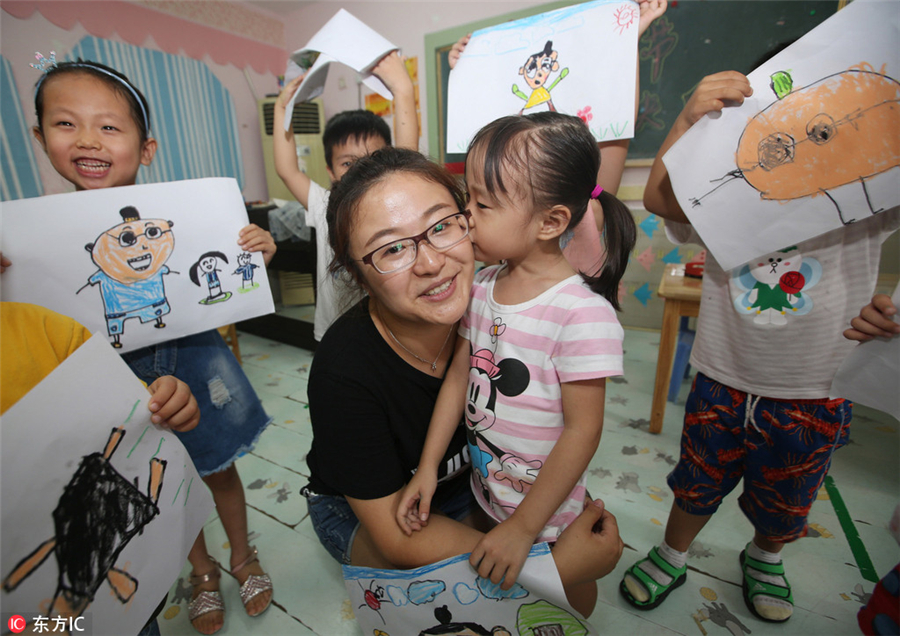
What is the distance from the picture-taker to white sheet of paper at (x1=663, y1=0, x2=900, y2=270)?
2.19 ft

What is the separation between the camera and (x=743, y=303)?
0.91 metres

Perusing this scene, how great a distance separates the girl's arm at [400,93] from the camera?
1256mm

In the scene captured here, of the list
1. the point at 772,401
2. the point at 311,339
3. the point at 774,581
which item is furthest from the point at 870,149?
the point at 311,339

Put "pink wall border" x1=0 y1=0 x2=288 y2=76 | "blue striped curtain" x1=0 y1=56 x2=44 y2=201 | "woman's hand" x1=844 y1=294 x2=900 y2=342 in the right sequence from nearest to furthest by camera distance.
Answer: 1. "woman's hand" x1=844 y1=294 x2=900 y2=342
2. "blue striped curtain" x1=0 y1=56 x2=44 y2=201
3. "pink wall border" x1=0 y1=0 x2=288 y2=76

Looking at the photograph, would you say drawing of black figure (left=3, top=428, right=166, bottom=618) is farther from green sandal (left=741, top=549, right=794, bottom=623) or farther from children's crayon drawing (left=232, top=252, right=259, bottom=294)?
green sandal (left=741, top=549, right=794, bottom=623)

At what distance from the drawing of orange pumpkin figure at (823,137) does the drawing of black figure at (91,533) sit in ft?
3.66

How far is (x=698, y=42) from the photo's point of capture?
231 cm

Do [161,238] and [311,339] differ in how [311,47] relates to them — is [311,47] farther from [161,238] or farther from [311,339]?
[311,339]

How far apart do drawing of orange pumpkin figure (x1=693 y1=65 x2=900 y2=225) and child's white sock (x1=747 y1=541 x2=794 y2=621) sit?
85cm

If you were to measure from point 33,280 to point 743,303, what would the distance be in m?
1.44

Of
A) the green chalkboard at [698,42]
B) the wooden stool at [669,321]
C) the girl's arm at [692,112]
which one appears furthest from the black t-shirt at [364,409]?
the green chalkboard at [698,42]

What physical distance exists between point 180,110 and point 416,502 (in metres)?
3.97

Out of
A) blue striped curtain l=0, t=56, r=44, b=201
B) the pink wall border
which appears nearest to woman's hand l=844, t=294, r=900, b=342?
blue striped curtain l=0, t=56, r=44, b=201

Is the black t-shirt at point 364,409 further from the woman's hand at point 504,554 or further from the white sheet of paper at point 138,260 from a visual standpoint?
the white sheet of paper at point 138,260
